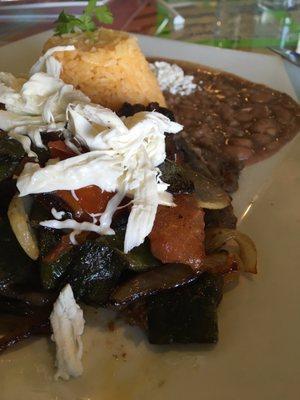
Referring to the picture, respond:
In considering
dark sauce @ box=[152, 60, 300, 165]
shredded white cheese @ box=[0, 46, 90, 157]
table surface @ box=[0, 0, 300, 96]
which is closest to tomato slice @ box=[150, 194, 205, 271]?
shredded white cheese @ box=[0, 46, 90, 157]

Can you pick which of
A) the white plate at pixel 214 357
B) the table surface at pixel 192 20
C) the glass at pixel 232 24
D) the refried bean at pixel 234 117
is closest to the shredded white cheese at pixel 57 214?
the white plate at pixel 214 357

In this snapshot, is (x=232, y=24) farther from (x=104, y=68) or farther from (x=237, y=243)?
(x=237, y=243)

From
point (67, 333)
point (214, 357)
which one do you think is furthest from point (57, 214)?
point (214, 357)

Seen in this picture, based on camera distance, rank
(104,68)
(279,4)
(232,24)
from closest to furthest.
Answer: (104,68) < (232,24) < (279,4)

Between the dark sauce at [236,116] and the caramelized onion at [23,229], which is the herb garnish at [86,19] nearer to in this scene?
the dark sauce at [236,116]

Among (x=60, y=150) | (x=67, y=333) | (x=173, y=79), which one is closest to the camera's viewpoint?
(x=67, y=333)

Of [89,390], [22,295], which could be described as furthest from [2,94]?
[89,390]

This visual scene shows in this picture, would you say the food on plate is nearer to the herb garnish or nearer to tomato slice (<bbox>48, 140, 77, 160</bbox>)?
tomato slice (<bbox>48, 140, 77, 160</bbox>)
